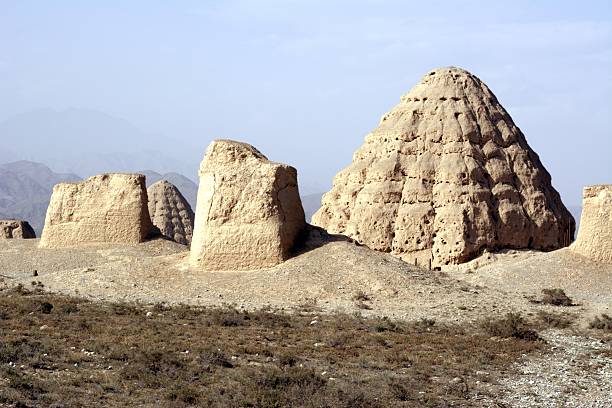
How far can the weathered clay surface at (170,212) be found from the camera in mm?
45781

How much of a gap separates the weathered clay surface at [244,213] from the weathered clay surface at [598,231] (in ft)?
29.6

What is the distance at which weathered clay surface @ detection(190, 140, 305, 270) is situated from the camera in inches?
1025

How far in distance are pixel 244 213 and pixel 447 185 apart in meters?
9.27

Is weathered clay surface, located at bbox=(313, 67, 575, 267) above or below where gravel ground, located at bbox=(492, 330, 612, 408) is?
above

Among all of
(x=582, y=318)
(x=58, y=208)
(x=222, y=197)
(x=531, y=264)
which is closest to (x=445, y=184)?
(x=531, y=264)

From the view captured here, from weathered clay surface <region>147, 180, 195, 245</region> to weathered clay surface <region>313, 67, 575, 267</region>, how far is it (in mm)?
12584

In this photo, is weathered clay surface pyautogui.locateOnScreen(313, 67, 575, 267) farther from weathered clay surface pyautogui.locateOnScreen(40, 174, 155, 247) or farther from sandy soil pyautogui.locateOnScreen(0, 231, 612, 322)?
weathered clay surface pyautogui.locateOnScreen(40, 174, 155, 247)

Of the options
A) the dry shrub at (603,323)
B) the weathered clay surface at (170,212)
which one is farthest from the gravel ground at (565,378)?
the weathered clay surface at (170,212)

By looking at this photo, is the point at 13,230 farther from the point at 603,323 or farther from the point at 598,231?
the point at 603,323

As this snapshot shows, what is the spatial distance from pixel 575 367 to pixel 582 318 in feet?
21.3

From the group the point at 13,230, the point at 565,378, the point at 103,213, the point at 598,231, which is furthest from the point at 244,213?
the point at 13,230

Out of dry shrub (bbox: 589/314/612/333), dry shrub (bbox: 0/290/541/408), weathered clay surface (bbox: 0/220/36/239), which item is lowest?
dry shrub (bbox: 0/290/541/408)

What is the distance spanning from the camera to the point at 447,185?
107 ft

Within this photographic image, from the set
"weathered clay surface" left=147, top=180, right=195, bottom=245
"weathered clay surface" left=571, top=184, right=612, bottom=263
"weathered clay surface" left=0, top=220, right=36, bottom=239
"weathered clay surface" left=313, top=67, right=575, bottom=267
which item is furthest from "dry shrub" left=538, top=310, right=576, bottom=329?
"weathered clay surface" left=0, top=220, right=36, bottom=239
